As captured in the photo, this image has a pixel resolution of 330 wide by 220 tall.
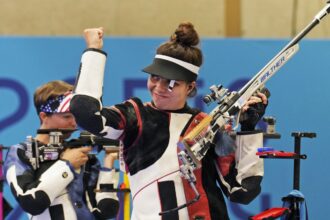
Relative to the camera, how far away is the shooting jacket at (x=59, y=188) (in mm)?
2043

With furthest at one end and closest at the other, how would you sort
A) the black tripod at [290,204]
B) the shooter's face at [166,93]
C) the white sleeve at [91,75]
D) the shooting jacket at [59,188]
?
the shooting jacket at [59,188], the black tripod at [290,204], the shooter's face at [166,93], the white sleeve at [91,75]

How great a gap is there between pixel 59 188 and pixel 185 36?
684 millimetres

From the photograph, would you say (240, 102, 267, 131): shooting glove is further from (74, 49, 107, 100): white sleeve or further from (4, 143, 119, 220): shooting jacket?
(4, 143, 119, 220): shooting jacket

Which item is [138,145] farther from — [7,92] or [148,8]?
[148,8]

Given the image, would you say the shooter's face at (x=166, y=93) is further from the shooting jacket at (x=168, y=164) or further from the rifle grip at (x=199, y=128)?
the rifle grip at (x=199, y=128)

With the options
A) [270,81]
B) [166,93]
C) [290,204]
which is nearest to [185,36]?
[166,93]

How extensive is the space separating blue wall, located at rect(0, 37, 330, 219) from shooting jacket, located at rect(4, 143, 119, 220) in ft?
3.45

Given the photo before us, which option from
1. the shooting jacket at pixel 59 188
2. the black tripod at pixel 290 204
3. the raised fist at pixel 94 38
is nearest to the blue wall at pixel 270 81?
the shooting jacket at pixel 59 188

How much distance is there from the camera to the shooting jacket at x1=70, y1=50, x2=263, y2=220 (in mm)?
1682

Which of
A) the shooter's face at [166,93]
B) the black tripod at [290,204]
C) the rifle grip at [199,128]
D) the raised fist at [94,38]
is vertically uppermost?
the raised fist at [94,38]

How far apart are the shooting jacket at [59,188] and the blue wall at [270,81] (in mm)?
1052

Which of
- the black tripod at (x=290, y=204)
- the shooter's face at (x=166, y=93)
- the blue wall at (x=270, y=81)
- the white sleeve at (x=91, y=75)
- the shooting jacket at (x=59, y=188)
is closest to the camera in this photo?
the white sleeve at (x=91, y=75)

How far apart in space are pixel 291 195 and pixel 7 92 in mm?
1706

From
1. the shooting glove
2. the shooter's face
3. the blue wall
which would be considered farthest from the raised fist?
the blue wall
